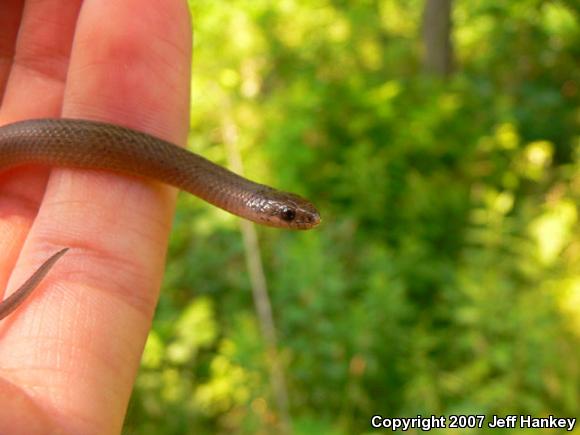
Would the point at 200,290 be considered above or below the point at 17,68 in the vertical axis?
below

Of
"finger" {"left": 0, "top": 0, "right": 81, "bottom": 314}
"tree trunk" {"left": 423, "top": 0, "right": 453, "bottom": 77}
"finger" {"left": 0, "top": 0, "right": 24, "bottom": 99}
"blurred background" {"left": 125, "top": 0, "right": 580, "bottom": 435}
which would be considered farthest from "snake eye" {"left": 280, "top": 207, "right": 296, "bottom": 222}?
"tree trunk" {"left": 423, "top": 0, "right": 453, "bottom": 77}

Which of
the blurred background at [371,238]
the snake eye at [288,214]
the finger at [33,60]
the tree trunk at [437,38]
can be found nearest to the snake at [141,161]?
the snake eye at [288,214]

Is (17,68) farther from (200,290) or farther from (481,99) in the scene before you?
(481,99)

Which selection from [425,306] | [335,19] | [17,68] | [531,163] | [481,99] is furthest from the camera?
[335,19]

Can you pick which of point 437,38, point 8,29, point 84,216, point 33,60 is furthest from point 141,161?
point 437,38

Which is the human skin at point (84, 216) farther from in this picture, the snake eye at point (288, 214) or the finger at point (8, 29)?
the snake eye at point (288, 214)

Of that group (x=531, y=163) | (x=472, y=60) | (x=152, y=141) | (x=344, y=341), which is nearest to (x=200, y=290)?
(x=344, y=341)
